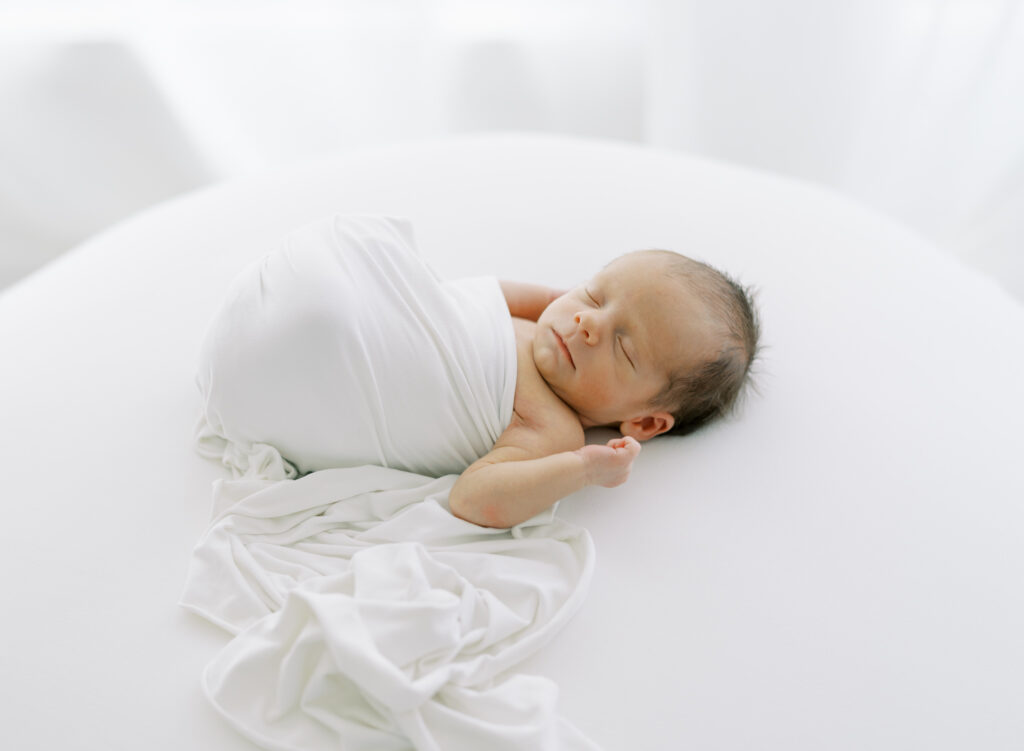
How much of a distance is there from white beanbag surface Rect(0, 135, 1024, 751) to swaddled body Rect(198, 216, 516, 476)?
0.49 ft

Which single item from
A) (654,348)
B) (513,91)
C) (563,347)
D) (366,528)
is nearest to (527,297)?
(563,347)

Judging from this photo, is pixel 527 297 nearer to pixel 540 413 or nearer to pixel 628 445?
pixel 540 413

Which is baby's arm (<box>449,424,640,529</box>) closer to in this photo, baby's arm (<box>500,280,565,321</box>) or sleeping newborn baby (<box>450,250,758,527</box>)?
sleeping newborn baby (<box>450,250,758,527</box>)

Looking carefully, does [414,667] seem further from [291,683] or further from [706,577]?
[706,577]

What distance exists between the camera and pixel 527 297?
1.42 m

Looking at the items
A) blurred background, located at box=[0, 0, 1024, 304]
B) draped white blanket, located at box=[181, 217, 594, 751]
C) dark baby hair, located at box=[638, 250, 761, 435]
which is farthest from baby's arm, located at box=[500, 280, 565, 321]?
blurred background, located at box=[0, 0, 1024, 304]

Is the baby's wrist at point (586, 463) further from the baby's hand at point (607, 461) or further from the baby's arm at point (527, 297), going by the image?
the baby's arm at point (527, 297)

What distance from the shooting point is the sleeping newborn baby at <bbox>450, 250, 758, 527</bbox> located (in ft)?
3.98

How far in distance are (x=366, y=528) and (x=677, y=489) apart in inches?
17.3

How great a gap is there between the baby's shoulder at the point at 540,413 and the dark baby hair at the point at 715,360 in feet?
0.44

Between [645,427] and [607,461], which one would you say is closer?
[607,461]

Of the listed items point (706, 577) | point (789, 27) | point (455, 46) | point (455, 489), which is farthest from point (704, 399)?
point (455, 46)

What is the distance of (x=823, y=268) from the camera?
151cm

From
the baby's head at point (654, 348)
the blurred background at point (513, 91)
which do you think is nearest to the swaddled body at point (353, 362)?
the baby's head at point (654, 348)
